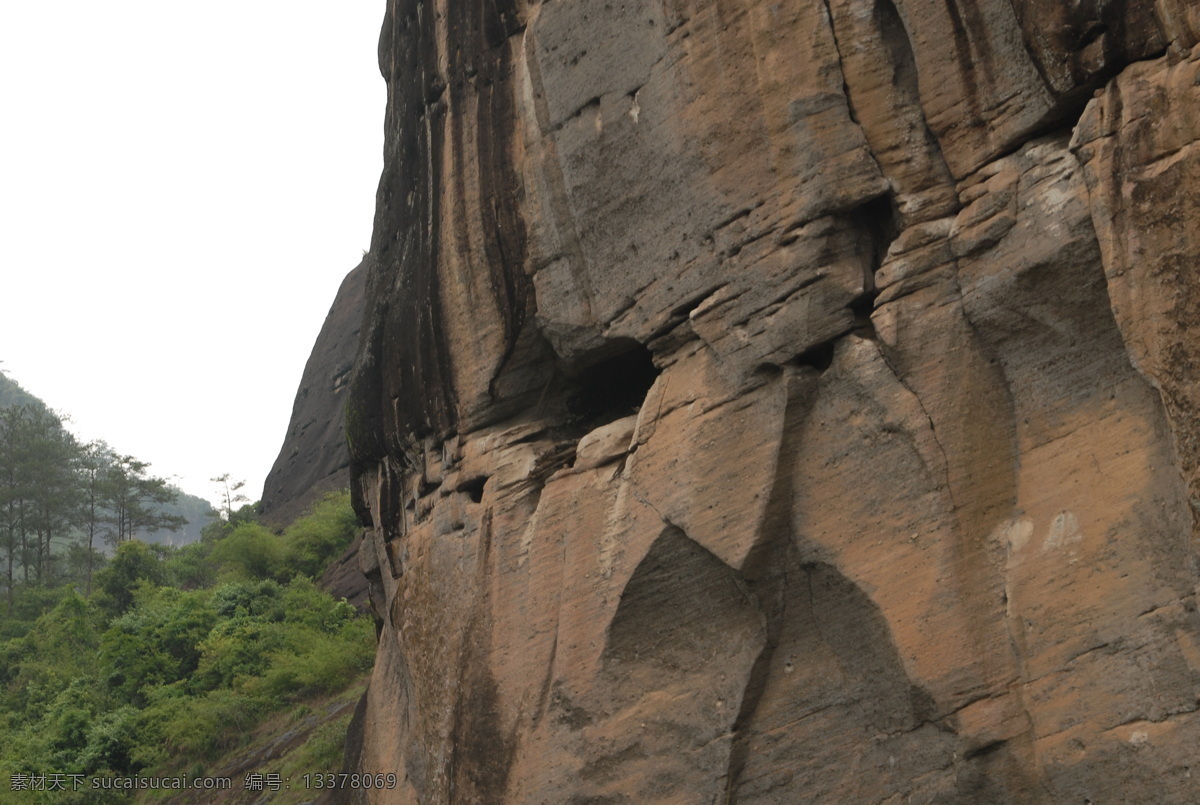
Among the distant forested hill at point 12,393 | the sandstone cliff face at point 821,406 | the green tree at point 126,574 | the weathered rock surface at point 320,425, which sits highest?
the distant forested hill at point 12,393

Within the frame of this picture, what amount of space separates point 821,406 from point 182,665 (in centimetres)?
1756

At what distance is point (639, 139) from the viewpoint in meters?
8.64

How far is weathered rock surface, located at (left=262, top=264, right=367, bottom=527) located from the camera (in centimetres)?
3334

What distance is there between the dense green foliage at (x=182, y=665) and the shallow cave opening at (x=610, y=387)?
34.7ft

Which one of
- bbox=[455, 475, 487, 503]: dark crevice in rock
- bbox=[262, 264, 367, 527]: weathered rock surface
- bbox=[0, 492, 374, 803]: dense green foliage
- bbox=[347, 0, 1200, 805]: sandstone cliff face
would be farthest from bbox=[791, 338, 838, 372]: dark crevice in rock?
bbox=[262, 264, 367, 527]: weathered rock surface

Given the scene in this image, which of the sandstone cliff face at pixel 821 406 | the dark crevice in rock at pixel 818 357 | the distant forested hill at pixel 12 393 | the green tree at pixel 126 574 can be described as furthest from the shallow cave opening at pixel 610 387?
the distant forested hill at pixel 12 393

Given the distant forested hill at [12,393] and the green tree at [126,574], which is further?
the distant forested hill at [12,393]

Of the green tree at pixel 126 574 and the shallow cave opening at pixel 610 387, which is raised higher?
the green tree at pixel 126 574

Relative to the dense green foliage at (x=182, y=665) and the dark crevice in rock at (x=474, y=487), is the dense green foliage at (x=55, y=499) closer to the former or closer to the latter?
the dense green foliage at (x=182, y=665)

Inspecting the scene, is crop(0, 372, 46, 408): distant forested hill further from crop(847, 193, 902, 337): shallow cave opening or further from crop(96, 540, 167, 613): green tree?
crop(847, 193, 902, 337): shallow cave opening

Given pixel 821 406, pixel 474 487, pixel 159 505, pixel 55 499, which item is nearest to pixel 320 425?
pixel 55 499

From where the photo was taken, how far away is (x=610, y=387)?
34.1 feet

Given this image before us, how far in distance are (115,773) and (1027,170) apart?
58.4 feet

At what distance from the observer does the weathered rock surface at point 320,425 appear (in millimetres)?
33344
